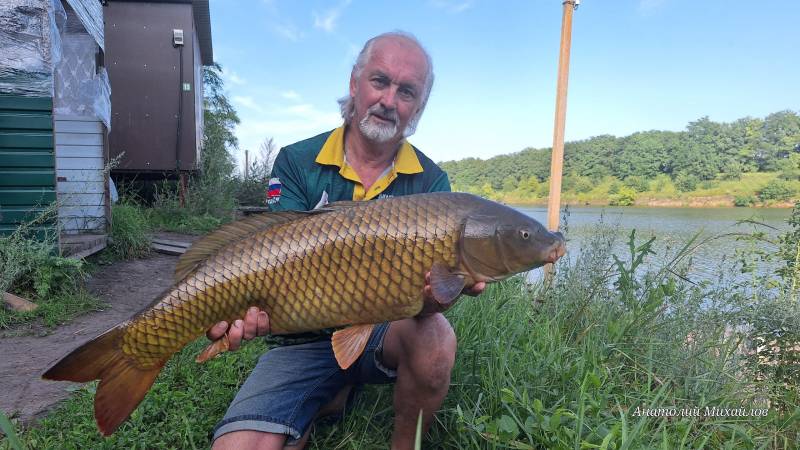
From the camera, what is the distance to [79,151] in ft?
16.9

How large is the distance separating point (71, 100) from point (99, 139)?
471 mm

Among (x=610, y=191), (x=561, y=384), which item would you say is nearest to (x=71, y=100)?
(x=561, y=384)

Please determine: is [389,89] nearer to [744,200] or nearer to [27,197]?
[27,197]

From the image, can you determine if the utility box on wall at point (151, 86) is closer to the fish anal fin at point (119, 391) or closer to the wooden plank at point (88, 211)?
the wooden plank at point (88, 211)

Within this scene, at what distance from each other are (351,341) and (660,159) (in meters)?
27.4

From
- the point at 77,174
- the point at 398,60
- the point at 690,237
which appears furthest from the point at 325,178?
the point at 77,174

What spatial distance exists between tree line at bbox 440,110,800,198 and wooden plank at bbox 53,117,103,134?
36.5 ft

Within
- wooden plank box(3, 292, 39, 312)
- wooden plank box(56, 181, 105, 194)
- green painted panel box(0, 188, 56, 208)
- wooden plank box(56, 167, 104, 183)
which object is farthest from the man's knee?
wooden plank box(56, 167, 104, 183)

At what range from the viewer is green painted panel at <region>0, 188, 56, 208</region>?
3.59 meters

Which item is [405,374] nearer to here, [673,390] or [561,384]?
[561,384]

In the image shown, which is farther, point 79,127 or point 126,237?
point 79,127

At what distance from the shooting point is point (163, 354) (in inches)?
48.8

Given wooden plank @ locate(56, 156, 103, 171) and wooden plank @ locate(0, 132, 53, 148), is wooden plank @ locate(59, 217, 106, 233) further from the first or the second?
wooden plank @ locate(0, 132, 53, 148)

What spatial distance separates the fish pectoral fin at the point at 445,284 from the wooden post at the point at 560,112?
3.31 meters
